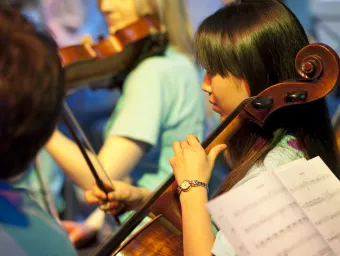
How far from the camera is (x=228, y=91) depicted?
3.68ft

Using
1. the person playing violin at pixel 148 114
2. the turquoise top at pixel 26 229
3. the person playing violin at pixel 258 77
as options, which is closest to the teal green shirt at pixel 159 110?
the person playing violin at pixel 148 114

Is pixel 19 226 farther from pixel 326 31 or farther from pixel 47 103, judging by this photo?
pixel 326 31

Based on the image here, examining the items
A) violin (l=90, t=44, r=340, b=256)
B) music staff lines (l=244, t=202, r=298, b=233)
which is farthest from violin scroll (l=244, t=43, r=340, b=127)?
music staff lines (l=244, t=202, r=298, b=233)

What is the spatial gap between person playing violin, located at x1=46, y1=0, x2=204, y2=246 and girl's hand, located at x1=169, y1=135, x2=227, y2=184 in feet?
2.12

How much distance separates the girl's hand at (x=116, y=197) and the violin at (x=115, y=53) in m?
0.63

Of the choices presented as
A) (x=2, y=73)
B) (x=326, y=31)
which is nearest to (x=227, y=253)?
(x=2, y=73)

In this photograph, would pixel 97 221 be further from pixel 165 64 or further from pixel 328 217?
pixel 328 217

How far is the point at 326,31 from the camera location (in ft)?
9.77

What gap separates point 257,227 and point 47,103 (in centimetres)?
35

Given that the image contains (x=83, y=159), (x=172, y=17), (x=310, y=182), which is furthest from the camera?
(x=172, y=17)

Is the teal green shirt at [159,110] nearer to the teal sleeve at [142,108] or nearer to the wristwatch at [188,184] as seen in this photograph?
the teal sleeve at [142,108]

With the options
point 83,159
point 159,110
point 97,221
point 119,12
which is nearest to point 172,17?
point 119,12

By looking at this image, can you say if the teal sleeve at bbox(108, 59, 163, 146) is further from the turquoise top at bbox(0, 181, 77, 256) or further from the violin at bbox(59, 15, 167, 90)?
the turquoise top at bbox(0, 181, 77, 256)

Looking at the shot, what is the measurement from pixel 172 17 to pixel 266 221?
118cm
